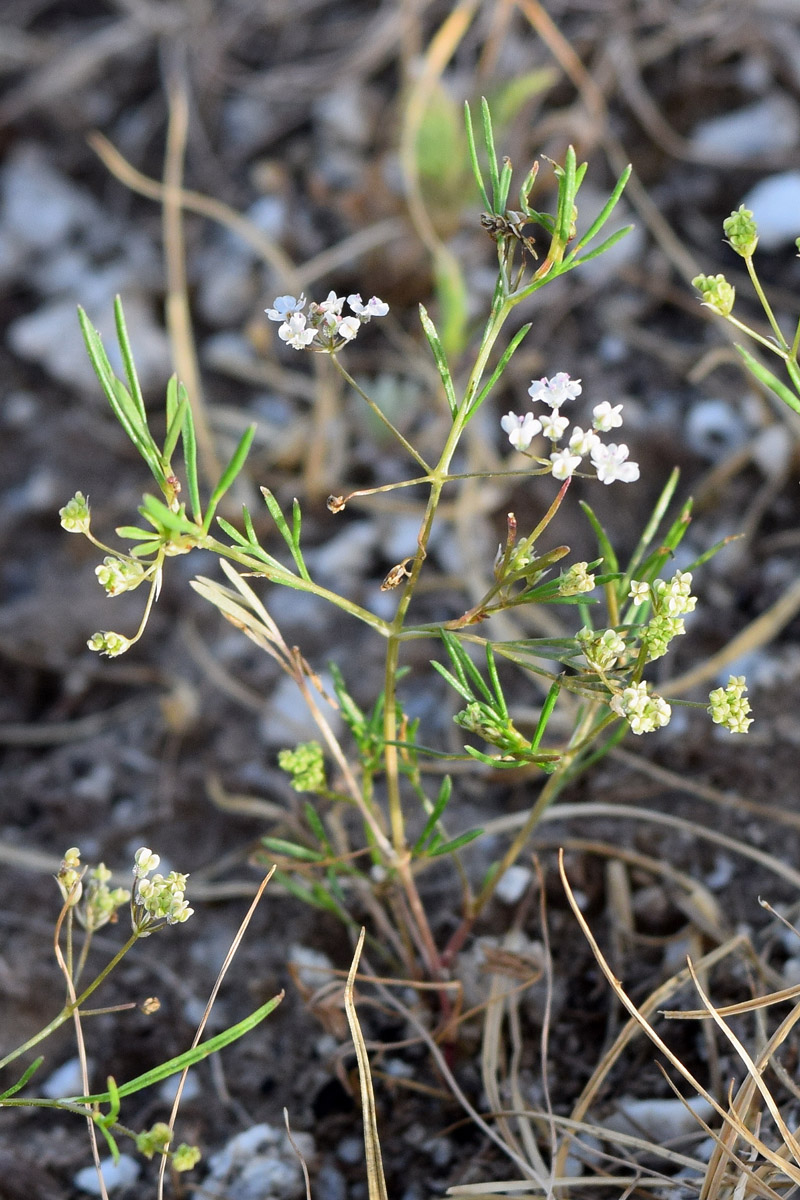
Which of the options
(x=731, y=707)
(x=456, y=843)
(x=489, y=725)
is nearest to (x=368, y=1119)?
(x=456, y=843)

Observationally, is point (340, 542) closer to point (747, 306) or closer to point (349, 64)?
point (747, 306)

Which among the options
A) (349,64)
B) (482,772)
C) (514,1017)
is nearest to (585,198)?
(349,64)

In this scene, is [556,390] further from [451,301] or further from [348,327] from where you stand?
[451,301]

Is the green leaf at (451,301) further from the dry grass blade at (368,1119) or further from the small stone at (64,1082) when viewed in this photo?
the small stone at (64,1082)

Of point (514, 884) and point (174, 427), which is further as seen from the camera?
point (514, 884)

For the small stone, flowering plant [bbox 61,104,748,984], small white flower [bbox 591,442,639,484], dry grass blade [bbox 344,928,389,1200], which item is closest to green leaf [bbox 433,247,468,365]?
flowering plant [bbox 61,104,748,984]
